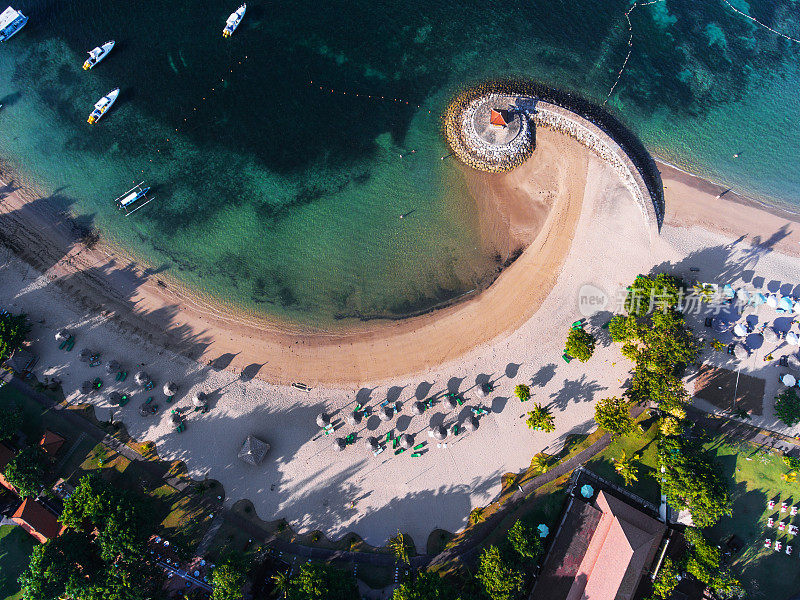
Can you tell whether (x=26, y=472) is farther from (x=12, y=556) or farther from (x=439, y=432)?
(x=439, y=432)

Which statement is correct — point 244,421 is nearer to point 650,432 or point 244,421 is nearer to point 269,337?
point 269,337

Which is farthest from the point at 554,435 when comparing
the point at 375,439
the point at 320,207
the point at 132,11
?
the point at 132,11

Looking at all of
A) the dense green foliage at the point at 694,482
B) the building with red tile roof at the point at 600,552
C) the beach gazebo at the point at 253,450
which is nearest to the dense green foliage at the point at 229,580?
the beach gazebo at the point at 253,450

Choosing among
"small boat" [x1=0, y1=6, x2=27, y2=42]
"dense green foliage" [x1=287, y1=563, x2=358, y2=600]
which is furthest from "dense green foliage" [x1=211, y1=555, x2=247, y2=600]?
"small boat" [x1=0, y1=6, x2=27, y2=42]

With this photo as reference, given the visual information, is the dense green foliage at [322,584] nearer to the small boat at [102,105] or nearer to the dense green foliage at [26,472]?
the dense green foliage at [26,472]

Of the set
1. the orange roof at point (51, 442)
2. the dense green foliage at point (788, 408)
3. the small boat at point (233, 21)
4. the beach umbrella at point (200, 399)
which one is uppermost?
the small boat at point (233, 21)
